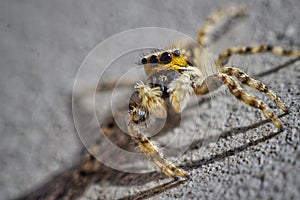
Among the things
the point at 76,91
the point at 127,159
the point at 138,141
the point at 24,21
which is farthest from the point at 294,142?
the point at 24,21

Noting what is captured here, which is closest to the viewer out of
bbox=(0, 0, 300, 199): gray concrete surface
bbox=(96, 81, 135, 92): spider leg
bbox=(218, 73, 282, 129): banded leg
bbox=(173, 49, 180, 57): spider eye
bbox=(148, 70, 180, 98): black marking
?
bbox=(0, 0, 300, 199): gray concrete surface

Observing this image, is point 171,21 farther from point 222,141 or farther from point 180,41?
point 222,141

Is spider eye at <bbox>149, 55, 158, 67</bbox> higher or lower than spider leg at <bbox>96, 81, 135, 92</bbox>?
lower

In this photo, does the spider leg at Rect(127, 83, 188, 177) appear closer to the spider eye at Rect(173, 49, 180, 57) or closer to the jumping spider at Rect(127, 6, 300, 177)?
the jumping spider at Rect(127, 6, 300, 177)

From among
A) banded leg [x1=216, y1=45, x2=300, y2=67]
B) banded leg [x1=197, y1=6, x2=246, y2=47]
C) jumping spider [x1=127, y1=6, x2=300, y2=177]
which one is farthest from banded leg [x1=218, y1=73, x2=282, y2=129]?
banded leg [x1=197, y1=6, x2=246, y2=47]

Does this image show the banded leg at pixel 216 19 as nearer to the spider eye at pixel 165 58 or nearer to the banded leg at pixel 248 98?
the spider eye at pixel 165 58

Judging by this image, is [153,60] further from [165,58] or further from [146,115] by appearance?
[146,115]
